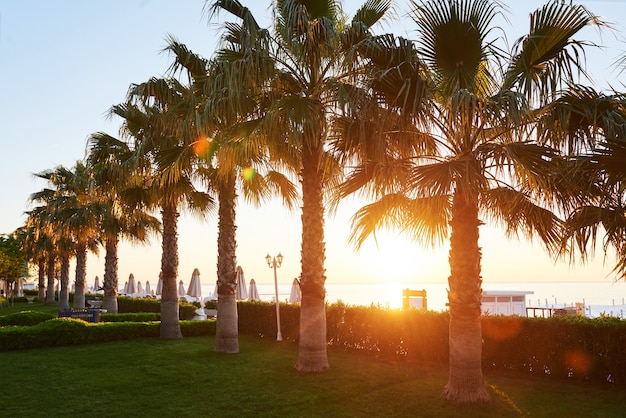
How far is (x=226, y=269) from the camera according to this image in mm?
15141

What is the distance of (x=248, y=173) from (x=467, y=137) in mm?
7873

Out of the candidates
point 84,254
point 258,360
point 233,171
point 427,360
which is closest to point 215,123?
point 233,171

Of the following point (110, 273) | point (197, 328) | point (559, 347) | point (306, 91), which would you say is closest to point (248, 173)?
point (306, 91)

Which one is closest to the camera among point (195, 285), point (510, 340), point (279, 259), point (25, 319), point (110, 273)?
point (510, 340)

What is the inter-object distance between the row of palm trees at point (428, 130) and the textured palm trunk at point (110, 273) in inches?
616

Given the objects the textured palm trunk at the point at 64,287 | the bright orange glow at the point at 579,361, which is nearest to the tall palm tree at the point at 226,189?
the bright orange glow at the point at 579,361

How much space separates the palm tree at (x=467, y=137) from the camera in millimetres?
7883

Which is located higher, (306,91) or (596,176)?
(306,91)

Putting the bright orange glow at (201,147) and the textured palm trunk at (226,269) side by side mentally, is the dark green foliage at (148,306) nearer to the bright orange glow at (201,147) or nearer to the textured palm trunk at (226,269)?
the textured palm trunk at (226,269)

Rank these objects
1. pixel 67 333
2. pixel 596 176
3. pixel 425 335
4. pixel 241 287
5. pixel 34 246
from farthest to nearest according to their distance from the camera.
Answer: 1. pixel 34 246
2. pixel 241 287
3. pixel 67 333
4. pixel 425 335
5. pixel 596 176

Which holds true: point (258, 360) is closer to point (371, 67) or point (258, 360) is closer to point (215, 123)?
point (215, 123)

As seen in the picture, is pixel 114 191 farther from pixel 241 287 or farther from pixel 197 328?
pixel 241 287

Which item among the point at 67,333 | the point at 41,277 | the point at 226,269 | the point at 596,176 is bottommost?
the point at 67,333

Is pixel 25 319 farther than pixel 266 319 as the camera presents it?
Yes
